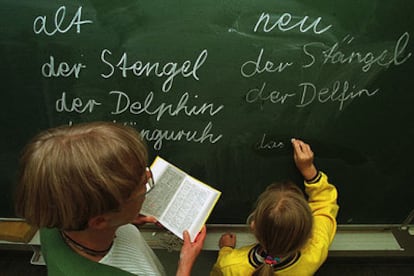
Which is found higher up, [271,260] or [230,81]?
[230,81]

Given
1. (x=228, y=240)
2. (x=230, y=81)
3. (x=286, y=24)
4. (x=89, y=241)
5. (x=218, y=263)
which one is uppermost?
(x=286, y=24)

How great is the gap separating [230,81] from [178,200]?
16.2 inches

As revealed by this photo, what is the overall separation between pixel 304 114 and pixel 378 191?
0.46 meters

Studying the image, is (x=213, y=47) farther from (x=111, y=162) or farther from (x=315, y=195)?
(x=315, y=195)

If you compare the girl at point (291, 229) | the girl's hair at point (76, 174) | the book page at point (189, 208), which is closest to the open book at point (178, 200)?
the book page at point (189, 208)

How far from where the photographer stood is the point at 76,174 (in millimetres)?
573

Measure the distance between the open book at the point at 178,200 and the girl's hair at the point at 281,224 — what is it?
17cm

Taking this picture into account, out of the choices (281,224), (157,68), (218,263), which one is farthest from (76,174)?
(218,263)

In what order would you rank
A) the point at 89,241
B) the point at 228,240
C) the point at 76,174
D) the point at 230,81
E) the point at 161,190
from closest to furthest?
the point at 76,174, the point at 89,241, the point at 230,81, the point at 161,190, the point at 228,240

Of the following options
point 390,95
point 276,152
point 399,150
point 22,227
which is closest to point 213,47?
point 276,152

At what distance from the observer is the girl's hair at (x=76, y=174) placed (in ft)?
1.89

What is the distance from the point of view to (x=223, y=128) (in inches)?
41.4

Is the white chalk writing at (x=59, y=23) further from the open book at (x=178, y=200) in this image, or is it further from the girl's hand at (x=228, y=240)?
the girl's hand at (x=228, y=240)

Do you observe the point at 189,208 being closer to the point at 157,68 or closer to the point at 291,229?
the point at 291,229
